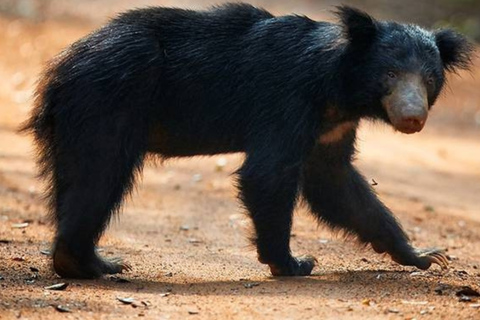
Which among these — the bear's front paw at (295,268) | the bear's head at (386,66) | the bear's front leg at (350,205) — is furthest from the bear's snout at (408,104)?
the bear's front paw at (295,268)

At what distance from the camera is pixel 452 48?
23.6ft

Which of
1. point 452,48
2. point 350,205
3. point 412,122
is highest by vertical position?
point 452,48

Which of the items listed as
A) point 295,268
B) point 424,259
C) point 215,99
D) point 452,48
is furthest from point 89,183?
point 452,48

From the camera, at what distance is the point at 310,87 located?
6891mm

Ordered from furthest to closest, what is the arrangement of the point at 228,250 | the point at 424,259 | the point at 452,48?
the point at 228,250
the point at 424,259
the point at 452,48

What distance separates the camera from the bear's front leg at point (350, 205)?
24.6ft

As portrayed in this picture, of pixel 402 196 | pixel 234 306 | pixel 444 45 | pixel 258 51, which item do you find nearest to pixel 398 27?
pixel 444 45

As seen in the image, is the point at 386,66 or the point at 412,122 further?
the point at 386,66

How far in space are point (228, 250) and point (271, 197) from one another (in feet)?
5.03

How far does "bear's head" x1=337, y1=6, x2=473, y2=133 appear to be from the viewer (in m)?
6.64

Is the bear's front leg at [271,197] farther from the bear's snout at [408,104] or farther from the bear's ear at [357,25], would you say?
the bear's ear at [357,25]

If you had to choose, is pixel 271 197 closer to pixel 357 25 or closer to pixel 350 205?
pixel 350 205

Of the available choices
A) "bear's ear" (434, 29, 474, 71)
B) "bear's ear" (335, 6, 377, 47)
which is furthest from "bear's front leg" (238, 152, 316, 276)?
"bear's ear" (434, 29, 474, 71)

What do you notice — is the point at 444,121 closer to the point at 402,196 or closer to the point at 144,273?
the point at 402,196
